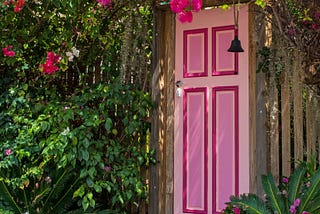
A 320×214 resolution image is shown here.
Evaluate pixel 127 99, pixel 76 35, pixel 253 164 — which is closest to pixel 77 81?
pixel 76 35

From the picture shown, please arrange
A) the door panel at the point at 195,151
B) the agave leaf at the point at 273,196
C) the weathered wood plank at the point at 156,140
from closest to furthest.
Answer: the agave leaf at the point at 273,196
the door panel at the point at 195,151
the weathered wood plank at the point at 156,140

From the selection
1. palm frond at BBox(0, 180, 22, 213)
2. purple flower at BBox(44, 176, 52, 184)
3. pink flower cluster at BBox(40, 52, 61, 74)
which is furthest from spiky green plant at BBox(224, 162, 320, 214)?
pink flower cluster at BBox(40, 52, 61, 74)

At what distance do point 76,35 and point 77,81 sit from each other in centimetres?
52

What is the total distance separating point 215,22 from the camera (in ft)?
17.0

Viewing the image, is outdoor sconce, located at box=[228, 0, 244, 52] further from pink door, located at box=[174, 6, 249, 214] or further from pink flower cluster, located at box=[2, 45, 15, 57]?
pink flower cluster, located at box=[2, 45, 15, 57]

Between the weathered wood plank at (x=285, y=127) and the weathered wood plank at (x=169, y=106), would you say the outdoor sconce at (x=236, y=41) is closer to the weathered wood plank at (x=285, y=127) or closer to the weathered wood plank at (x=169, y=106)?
the weathered wood plank at (x=285, y=127)

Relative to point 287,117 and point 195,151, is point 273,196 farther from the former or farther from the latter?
point 195,151

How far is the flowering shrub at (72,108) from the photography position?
4.80 metres

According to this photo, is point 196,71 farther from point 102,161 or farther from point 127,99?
point 102,161

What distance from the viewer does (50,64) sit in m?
5.16

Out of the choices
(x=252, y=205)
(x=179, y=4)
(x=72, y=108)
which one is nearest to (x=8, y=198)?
(x=72, y=108)

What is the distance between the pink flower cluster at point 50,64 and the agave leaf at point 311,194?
2.72 m

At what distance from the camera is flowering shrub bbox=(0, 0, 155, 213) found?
15.8 feet

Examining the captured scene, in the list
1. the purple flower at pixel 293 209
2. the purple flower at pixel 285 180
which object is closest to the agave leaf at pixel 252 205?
the purple flower at pixel 293 209
